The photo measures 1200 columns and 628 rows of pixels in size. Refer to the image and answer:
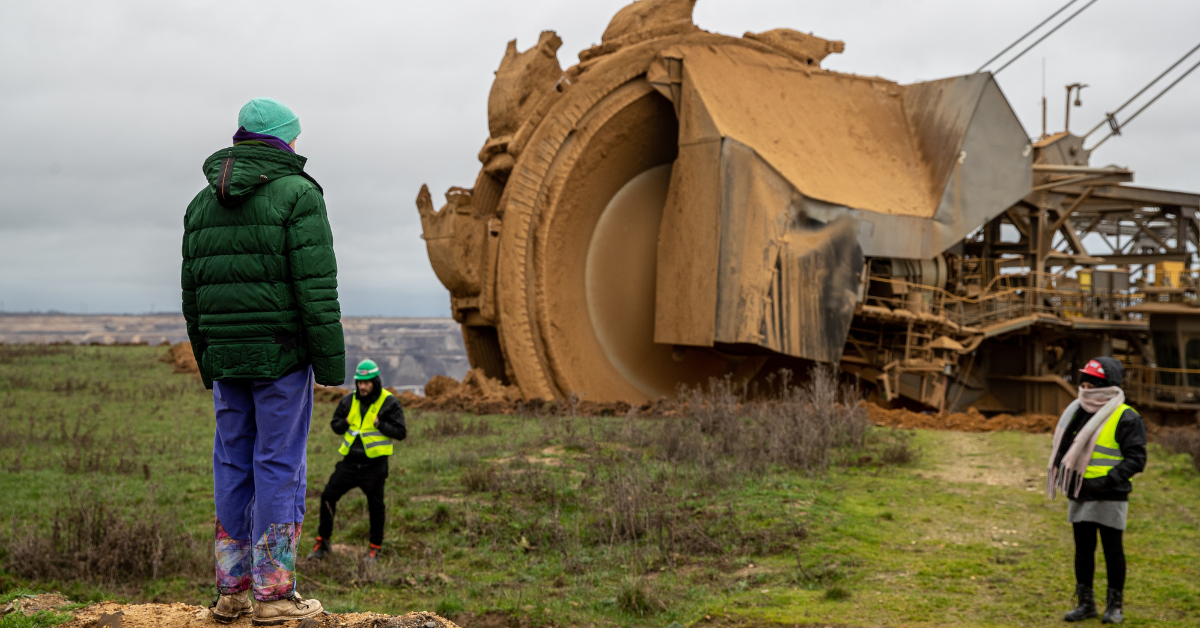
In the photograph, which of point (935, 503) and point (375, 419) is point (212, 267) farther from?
point (935, 503)

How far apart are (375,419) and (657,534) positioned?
7.30ft

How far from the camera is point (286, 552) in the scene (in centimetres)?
343

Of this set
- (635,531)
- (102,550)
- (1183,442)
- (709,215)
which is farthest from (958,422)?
(102,550)

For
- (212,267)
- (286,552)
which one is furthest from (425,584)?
(212,267)

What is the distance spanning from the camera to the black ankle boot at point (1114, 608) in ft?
17.3

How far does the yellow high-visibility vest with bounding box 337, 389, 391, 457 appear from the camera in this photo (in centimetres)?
639

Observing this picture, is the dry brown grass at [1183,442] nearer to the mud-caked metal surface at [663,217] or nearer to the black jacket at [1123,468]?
the mud-caked metal surface at [663,217]

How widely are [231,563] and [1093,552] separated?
4.61 metres

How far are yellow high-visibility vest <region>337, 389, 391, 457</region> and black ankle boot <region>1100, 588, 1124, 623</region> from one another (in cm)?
449

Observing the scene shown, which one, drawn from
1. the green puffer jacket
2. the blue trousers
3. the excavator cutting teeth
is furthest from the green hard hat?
the excavator cutting teeth

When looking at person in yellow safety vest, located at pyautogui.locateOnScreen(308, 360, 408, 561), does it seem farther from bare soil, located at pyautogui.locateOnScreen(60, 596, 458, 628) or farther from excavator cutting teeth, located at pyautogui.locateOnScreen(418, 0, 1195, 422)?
excavator cutting teeth, located at pyautogui.locateOnScreen(418, 0, 1195, 422)

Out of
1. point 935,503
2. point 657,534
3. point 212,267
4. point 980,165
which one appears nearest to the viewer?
point 212,267

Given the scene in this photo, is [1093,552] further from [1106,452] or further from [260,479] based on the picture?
[260,479]

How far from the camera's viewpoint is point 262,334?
334 cm
